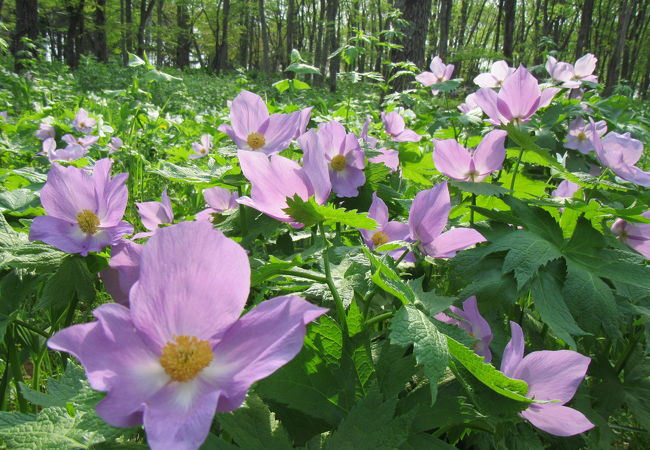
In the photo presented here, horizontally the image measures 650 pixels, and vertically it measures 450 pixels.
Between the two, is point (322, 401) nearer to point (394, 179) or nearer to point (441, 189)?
point (441, 189)

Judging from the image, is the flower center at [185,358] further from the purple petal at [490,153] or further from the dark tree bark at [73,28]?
the dark tree bark at [73,28]

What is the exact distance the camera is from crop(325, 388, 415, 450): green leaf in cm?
65

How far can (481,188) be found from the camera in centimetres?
114

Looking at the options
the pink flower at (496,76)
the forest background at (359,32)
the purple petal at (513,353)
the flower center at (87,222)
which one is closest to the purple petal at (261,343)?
the purple petal at (513,353)

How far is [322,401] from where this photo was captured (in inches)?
30.3

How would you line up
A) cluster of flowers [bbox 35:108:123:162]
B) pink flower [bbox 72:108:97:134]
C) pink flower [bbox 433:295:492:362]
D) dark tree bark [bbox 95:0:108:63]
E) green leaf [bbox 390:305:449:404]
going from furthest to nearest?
dark tree bark [bbox 95:0:108:63]
pink flower [bbox 72:108:97:134]
cluster of flowers [bbox 35:108:123:162]
pink flower [bbox 433:295:492:362]
green leaf [bbox 390:305:449:404]

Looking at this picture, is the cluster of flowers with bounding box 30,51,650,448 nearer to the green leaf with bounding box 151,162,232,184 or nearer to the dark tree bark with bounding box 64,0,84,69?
the green leaf with bounding box 151,162,232,184

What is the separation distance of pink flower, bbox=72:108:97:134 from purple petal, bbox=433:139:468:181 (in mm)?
2671

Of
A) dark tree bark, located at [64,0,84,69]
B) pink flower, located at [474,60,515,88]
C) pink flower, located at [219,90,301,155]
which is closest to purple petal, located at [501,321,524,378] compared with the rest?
pink flower, located at [219,90,301,155]

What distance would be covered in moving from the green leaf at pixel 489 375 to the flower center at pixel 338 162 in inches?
25.4

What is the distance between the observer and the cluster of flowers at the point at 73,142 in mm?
2256

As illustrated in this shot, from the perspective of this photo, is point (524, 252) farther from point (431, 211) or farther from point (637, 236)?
point (637, 236)

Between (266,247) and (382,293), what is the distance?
0.60 metres

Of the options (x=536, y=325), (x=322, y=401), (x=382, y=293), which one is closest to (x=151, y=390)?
(x=322, y=401)
